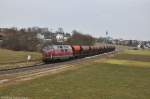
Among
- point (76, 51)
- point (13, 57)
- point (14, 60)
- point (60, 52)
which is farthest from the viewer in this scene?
point (76, 51)

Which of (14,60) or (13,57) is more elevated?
(13,57)

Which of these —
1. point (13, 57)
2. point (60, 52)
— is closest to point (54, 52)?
point (60, 52)

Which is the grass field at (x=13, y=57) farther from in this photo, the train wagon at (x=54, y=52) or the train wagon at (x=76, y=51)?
the train wagon at (x=76, y=51)

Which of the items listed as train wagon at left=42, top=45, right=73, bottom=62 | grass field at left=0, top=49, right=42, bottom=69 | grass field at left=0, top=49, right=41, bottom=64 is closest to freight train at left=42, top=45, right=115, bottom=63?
train wagon at left=42, top=45, right=73, bottom=62

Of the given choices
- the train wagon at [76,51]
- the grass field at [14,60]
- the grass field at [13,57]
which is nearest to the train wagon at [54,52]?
the grass field at [14,60]

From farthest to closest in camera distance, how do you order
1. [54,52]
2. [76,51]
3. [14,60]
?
[76,51]
[14,60]
[54,52]

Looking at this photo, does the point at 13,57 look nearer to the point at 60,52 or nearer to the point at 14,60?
the point at 14,60

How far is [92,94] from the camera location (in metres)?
17.8

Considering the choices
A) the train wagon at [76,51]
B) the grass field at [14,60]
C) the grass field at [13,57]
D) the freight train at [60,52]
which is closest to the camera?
the grass field at [14,60]

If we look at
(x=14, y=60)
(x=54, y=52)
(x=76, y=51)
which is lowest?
(x=14, y=60)

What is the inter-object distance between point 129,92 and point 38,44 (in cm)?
8383

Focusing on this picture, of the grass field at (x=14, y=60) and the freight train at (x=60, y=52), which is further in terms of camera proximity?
the freight train at (x=60, y=52)

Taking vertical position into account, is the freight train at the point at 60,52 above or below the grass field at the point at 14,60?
above

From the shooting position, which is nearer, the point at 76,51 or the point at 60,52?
the point at 60,52
